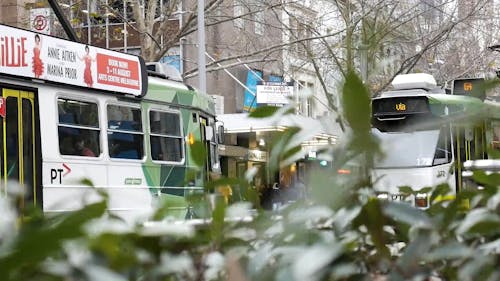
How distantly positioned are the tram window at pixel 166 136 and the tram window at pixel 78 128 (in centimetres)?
141

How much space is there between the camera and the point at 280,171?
78.7 inches

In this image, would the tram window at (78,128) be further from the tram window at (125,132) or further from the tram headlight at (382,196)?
the tram headlight at (382,196)

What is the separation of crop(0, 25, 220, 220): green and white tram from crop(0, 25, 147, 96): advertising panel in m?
0.01

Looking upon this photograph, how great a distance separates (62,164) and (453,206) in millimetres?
10213

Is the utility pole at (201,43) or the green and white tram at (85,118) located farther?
the utility pole at (201,43)

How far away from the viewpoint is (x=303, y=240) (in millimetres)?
1723

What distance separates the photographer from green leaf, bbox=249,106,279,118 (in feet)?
6.21

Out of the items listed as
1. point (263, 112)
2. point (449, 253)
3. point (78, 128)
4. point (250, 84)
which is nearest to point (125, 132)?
point (78, 128)

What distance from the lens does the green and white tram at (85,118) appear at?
11.1 m

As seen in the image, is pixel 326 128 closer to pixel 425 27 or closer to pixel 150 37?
pixel 150 37

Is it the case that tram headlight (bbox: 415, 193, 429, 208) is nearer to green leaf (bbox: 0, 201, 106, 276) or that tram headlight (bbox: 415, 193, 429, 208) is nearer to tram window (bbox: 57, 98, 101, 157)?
green leaf (bbox: 0, 201, 106, 276)

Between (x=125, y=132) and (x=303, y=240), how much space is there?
38.5 ft

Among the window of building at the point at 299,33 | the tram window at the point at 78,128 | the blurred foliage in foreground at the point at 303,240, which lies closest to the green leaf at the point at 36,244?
the blurred foliage in foreground at the point at 303,240

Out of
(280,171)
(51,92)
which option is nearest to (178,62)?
(51,92)
